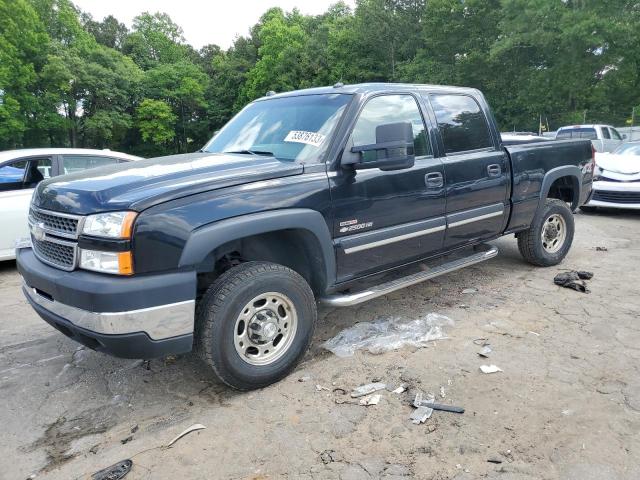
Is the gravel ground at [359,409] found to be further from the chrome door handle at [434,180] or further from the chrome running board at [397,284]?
the chrome door handle at [434,180]

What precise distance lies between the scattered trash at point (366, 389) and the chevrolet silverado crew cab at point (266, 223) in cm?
46

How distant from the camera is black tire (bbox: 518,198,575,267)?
541cm

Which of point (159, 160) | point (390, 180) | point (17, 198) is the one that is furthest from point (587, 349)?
point (17, 198)

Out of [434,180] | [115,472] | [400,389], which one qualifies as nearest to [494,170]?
[434,180]

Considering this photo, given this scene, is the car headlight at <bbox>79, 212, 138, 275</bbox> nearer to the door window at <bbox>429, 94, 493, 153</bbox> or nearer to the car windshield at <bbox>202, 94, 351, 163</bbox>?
the car windshield at <bbox>202, 94, 351, 163</bbox>

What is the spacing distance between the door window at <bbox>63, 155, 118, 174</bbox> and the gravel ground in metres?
2.75

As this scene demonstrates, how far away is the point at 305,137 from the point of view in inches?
144

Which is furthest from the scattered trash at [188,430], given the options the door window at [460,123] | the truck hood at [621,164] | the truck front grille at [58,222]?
the truck hood at [621,164]

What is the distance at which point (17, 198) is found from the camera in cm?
615

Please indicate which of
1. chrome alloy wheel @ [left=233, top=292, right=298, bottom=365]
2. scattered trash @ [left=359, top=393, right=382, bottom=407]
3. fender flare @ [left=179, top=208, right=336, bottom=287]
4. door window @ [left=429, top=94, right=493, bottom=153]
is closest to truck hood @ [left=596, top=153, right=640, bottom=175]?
door window @ [left=429, top=94, right=493, bottom=153]

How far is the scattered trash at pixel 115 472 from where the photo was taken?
2445 millimetres

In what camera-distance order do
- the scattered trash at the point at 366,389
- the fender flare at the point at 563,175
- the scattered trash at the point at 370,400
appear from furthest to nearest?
the fender flare at the point at 563,175 → the scattered trash at the point at 366,389 → the scattered trash at the point at 370,400

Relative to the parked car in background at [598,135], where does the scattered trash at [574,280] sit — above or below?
below

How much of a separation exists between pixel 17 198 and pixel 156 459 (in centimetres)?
492
